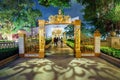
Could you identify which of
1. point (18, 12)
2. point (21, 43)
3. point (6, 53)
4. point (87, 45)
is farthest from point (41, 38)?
point (18, 12)

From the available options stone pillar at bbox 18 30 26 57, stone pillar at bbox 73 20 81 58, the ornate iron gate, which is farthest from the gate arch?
stone pillar at bbox 18 30 26 57

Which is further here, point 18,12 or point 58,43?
point 58,43

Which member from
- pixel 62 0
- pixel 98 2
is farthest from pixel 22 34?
pixel 98 2

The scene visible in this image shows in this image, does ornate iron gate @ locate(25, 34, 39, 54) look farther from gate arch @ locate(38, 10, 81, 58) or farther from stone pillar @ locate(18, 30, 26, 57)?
gate arch @ locate(38, 10, 81, 58)

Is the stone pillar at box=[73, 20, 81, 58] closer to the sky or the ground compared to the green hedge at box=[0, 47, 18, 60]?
closer to the sky

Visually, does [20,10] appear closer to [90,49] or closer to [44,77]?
[90,49]

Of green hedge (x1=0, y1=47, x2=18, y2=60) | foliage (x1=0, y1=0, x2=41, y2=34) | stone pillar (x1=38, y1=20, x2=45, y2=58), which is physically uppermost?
foliage (x1=0, y1=0, x2=41, y2=34)

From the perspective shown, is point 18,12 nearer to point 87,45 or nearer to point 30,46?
point 30,46

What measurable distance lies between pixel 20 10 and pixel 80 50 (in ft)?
70.3

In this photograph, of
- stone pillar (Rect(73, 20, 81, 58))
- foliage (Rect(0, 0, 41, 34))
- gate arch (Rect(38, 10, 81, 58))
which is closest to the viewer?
stone pillar (Rect(73, 20, 81, 58))

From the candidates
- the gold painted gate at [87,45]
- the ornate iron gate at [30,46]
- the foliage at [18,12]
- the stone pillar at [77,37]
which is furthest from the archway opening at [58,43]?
the foliage at [18,12]

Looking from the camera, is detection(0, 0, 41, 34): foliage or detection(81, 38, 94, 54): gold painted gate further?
detection(0, 0, 41, 34): foliage

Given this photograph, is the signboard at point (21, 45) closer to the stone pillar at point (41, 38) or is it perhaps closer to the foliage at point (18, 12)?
the stone pillar at point (41, 38)

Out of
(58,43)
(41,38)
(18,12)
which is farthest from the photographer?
(58,43)
